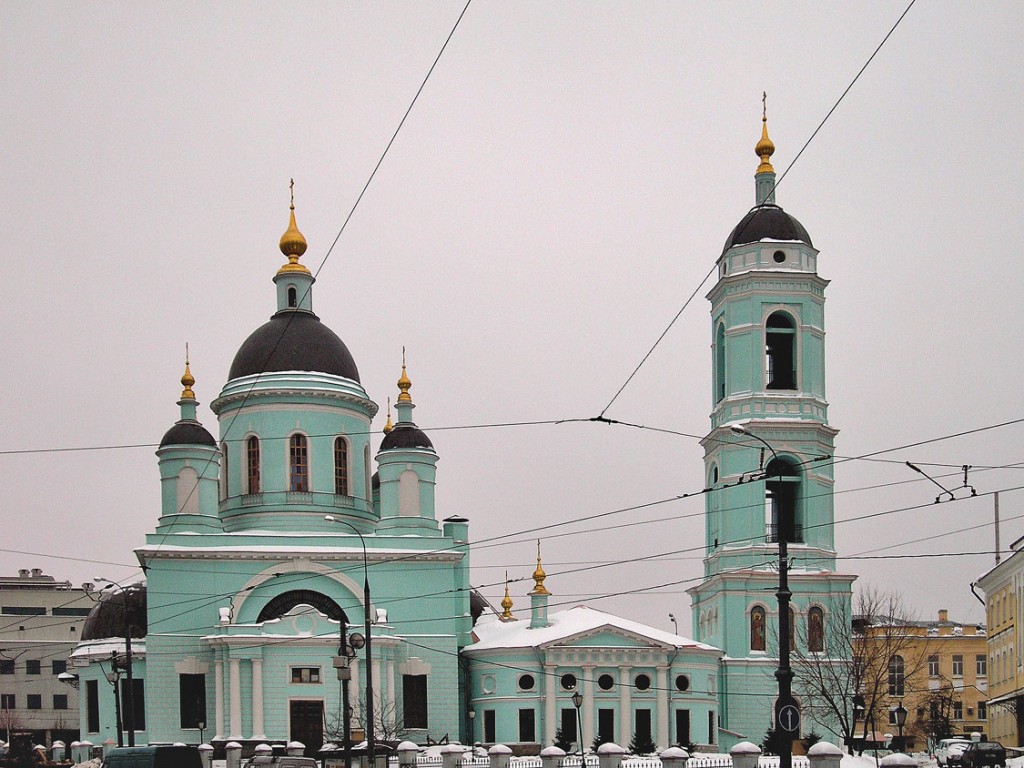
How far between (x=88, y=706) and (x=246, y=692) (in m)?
8.23

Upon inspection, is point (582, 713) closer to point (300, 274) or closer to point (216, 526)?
point (216, 526)

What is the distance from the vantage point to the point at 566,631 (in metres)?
56.1

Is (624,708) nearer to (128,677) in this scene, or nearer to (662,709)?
(662,709)

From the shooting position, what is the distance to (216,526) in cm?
5559

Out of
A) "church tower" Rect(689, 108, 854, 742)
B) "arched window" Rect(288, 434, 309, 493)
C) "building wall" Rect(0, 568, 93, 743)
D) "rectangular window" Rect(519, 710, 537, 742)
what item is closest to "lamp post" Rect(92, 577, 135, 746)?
"arched window" Rect(288, 434, 309, 493)

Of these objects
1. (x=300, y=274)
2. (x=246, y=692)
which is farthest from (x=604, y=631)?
(x=300, y=274)

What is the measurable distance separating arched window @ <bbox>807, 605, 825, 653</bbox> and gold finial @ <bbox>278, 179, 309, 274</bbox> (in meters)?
22.1

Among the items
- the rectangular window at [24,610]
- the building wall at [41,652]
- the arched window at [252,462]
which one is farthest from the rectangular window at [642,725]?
the rectangular window at [24,610]

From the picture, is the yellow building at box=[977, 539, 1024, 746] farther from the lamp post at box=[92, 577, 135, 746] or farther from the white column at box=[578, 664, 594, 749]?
the lamp post at box=[92, 577, 135, 746]

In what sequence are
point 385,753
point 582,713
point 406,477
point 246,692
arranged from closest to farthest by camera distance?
1. point 385,753
2. point 246,692
3. point 582,713
4. point 406,477

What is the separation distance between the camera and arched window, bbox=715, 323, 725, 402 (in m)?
56.9

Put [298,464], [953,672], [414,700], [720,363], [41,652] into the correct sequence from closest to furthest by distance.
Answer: [414,700] < [298,464] < [720,363] < [953,672] < [41,652]

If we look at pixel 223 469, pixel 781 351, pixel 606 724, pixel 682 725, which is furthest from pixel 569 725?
pixel 223 469

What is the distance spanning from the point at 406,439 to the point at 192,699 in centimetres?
1225
